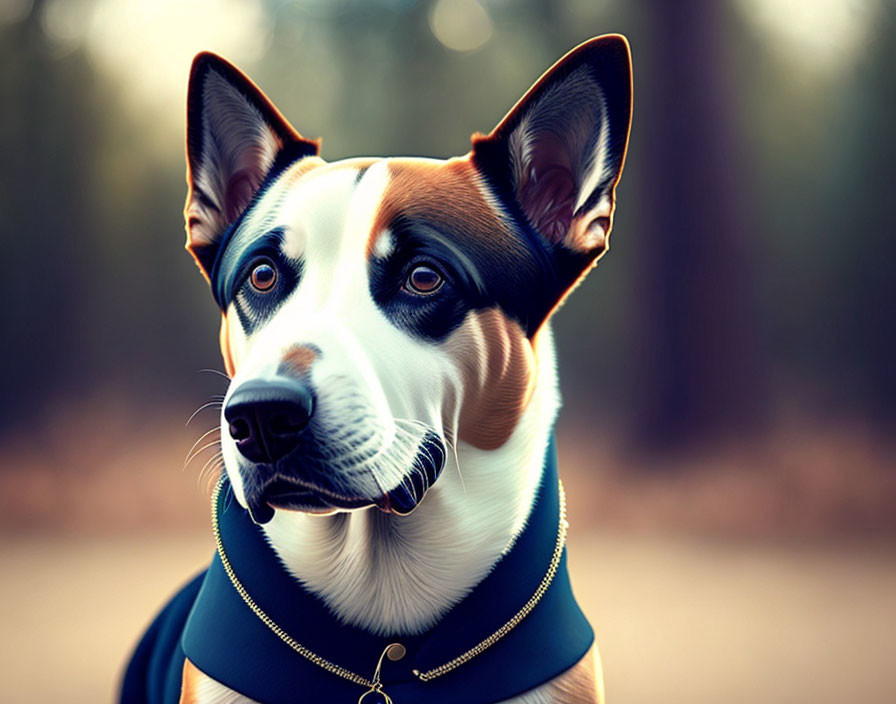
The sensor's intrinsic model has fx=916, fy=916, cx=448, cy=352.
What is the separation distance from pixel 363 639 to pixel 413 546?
0.22 m

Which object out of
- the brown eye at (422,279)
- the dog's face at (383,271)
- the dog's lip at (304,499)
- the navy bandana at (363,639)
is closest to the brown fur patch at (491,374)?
the dog's face at (383,271)

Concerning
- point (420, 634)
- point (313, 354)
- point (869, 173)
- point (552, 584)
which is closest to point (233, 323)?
point (313, 354)

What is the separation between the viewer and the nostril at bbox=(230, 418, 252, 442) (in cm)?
157

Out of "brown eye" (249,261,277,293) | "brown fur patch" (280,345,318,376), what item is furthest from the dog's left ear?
"brown fur patch" (280,345,318,376)

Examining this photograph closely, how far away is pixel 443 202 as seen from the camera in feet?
6.36

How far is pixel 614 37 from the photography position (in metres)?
1.92

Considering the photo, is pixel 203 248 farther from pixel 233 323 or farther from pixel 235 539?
pixel 235 539

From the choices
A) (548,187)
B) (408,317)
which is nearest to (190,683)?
(408,317)

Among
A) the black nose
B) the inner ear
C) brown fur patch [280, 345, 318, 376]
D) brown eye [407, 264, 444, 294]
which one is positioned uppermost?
the inner ear

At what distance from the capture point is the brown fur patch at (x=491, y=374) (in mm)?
1880

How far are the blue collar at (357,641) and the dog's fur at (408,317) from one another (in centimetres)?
4

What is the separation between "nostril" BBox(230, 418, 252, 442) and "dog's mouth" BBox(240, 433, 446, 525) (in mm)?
68

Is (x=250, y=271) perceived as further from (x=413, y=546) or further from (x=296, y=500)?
(x=413, y=546)

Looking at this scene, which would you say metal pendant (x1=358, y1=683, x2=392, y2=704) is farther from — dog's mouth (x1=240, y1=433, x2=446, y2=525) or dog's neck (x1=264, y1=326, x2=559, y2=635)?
dog's mouth (x1=240, y1=433, x2=446, y2=525)
